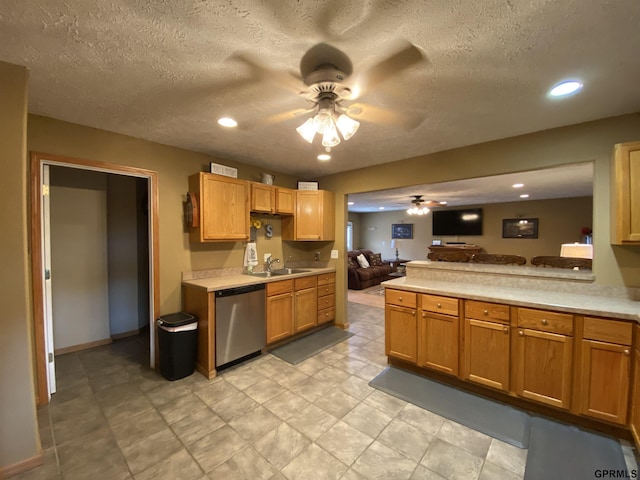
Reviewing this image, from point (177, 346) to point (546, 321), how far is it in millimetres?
3278

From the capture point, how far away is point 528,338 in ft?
6.84

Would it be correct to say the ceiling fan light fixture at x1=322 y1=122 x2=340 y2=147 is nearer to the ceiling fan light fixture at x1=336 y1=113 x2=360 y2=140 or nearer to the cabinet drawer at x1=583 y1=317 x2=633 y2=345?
the ceiling fan light fixture at x1=336 y1=113 x2=360 y2=140

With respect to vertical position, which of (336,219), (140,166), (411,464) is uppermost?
(140,166)

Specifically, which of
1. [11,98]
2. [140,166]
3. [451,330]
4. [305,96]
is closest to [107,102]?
[11,98]

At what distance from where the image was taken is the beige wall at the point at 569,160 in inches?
84.6

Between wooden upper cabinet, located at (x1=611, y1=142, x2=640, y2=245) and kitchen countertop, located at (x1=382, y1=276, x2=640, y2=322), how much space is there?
1.64 ft

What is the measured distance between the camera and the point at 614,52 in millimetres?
1388

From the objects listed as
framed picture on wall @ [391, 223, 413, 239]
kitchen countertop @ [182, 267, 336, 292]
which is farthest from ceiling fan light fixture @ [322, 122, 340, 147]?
framed picture on wall @ [391, 223, 413, 239]

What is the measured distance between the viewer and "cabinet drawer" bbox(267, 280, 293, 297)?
3197 millimetres

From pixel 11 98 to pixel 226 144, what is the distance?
5.08ft

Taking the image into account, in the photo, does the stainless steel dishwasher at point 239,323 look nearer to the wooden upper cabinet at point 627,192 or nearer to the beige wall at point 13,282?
the beige wall at point 13,282

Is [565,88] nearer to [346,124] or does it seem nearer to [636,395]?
[346,124]

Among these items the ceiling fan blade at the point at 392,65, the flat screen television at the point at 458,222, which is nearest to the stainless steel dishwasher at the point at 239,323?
the ceiling fan blade at the point at 392,65

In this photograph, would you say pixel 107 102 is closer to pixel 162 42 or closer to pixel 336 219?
pixel 162 42
